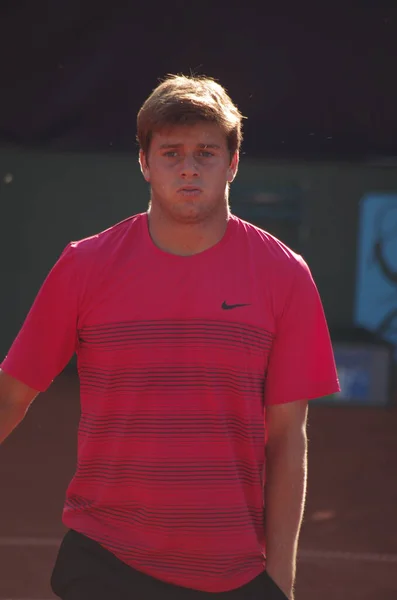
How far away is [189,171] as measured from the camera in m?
2.05

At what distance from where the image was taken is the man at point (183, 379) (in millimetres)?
2008

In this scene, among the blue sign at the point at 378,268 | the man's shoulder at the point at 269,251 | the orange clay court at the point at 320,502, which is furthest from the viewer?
the blue sign at the point at 378,268

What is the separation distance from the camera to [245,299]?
2059 millimetres

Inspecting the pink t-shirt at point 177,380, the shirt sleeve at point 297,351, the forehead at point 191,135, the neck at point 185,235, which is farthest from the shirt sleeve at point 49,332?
the shirt sleeve at point 297,351

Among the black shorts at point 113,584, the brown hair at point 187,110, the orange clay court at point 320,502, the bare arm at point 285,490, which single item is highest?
the brown hair at point 187,110

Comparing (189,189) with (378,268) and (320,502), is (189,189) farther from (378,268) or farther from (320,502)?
(378,268)

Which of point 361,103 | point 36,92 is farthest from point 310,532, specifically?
point 36,92

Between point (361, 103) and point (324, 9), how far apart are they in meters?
0.61

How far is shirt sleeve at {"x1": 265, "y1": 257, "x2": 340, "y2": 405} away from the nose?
275mm

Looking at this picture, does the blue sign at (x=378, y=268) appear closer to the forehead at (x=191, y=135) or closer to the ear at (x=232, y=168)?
the ear at (x=232, y=168)

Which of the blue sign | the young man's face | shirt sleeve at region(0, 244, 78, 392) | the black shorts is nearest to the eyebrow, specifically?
the young man's face

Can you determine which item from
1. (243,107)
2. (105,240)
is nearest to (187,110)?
(105,240)

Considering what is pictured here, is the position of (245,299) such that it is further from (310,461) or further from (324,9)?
(310,461)

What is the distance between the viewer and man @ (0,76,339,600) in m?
2.01
